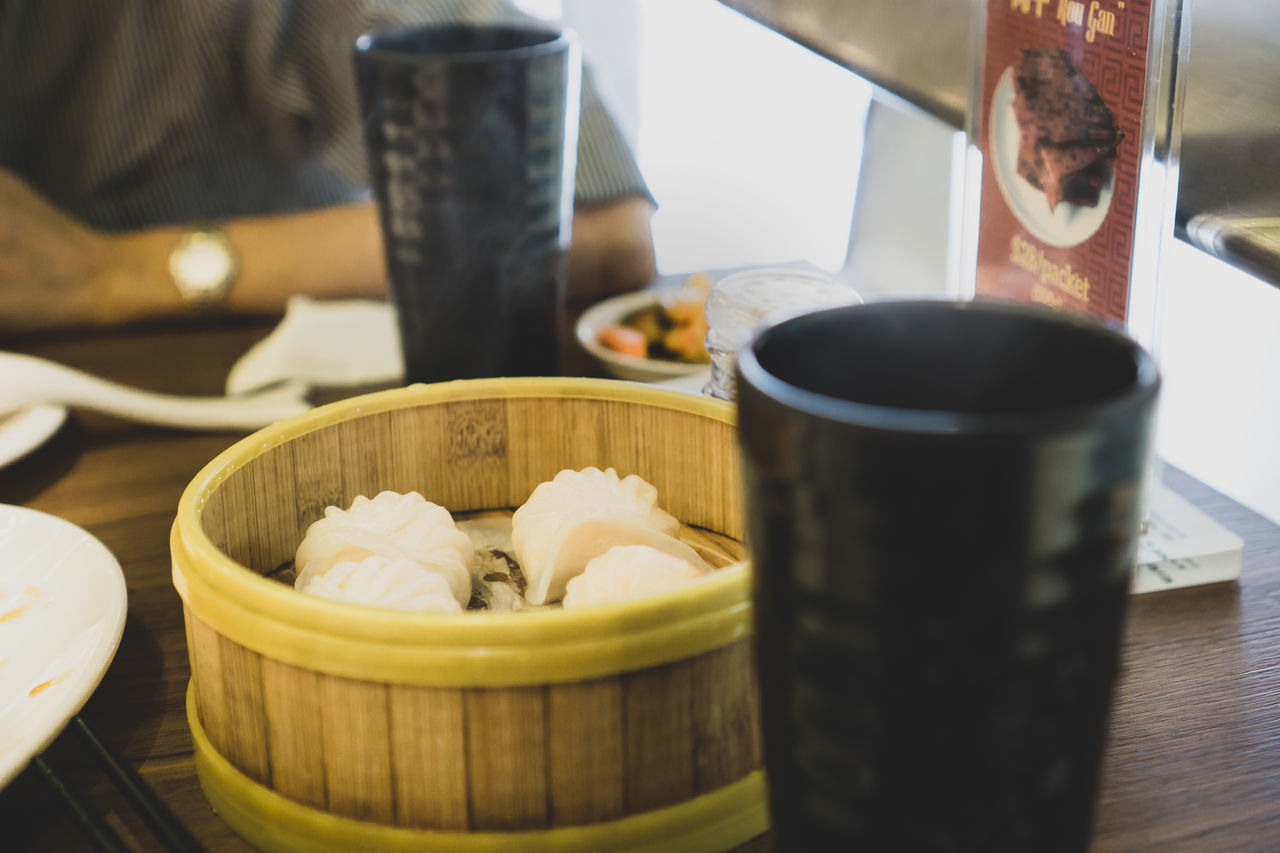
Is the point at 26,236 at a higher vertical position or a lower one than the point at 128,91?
lower

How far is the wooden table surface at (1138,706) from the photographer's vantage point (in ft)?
1.66

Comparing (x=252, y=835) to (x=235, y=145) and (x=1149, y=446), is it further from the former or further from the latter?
(x=235, y=145)

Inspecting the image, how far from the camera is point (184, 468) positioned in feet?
3.08

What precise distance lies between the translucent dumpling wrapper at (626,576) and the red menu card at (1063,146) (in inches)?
13.7

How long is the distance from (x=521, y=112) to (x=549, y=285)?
160 millimetres

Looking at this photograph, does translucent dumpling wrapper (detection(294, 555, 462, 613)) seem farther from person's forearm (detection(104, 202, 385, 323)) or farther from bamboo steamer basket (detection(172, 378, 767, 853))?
person's forearm (detection(104, 202, 385, 323))

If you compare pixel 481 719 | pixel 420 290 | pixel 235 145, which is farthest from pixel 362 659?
pixel 235 145

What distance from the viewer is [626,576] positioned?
19.2 inches

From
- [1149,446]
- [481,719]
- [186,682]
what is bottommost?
[186,682]

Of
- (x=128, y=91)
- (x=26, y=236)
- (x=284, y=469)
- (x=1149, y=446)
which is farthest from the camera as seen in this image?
(x=128, y=91)

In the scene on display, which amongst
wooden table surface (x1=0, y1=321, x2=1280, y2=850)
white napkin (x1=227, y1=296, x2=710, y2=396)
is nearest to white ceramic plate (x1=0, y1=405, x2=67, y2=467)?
wooden table surface (x1=0, y1=321, x2=1280, y2=850)

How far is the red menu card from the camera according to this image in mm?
641

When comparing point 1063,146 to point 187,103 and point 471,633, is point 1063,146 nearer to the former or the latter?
point 471,633

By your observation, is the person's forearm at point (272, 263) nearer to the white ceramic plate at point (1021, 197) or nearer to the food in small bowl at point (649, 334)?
the food in small bowl at point (649, 334)
